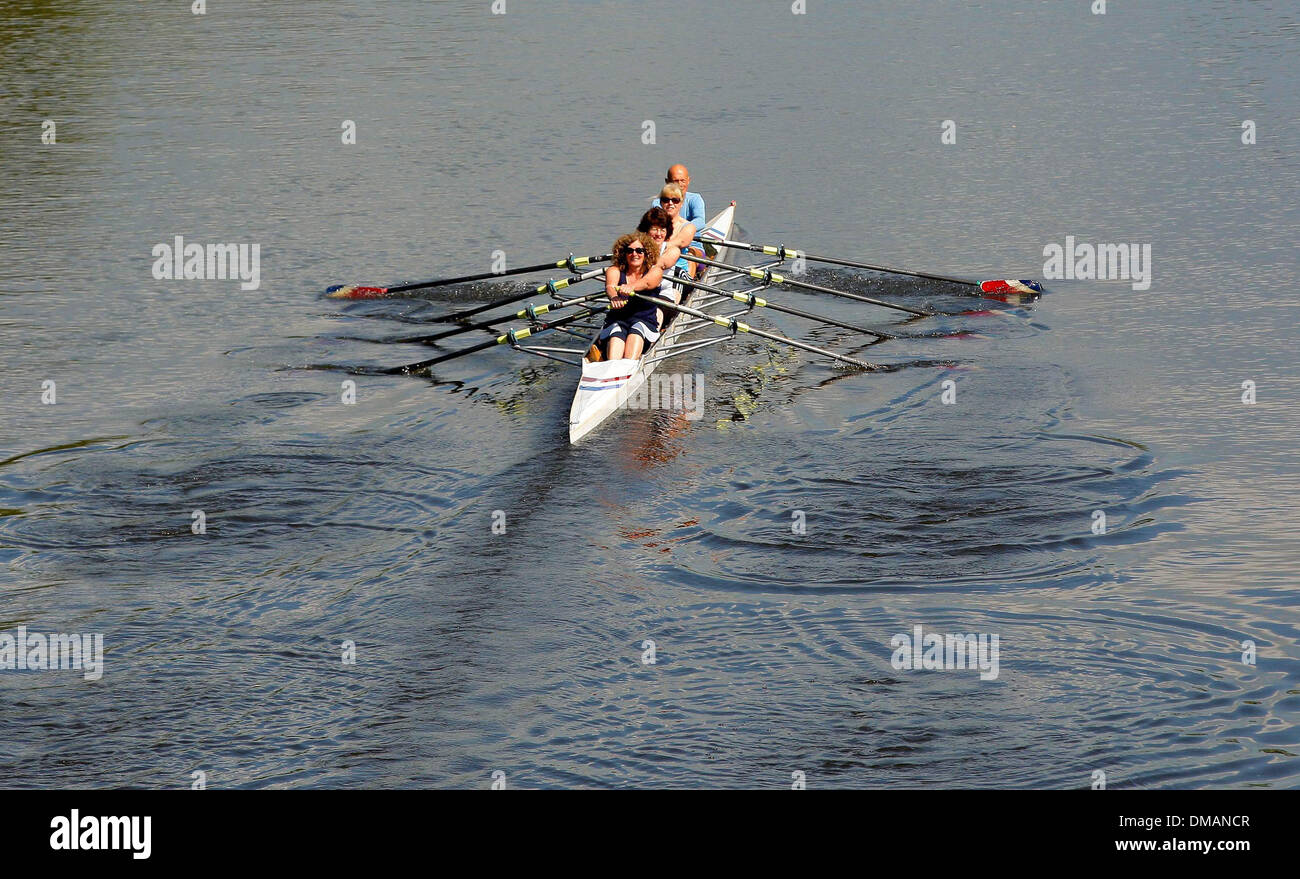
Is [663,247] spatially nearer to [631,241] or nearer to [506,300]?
[631,241]

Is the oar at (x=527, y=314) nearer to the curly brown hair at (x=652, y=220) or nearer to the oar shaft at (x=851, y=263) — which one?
the curly brown hair at (x=652, y=220)

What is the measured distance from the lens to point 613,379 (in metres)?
16.6

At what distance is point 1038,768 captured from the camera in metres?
9.63

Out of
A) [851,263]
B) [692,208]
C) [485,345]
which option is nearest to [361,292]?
[485,345]

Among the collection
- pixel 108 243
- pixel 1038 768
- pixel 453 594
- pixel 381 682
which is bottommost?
pixel 1038 768

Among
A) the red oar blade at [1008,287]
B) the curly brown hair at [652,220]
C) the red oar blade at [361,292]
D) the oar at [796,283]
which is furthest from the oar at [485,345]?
the red oar blade at [1008,287]

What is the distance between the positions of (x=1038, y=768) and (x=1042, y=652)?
173 centimetres

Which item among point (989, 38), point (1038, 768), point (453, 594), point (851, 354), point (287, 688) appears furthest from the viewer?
point (989, 38)

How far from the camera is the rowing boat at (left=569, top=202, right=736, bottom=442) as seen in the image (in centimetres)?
1597

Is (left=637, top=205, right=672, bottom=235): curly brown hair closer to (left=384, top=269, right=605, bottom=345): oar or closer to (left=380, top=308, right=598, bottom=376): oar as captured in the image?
(left=384, top=269, right=605, bottom=345): oar

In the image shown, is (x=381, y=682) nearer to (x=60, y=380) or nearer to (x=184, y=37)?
(x=60, y=380)

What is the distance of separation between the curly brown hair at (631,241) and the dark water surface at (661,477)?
1.87m

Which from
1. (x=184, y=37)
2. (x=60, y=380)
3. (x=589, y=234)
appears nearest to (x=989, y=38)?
(x=589, y=234)

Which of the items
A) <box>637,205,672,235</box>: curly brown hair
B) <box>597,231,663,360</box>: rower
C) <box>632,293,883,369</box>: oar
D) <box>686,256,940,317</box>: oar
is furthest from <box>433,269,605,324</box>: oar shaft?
<box>686,256,940,317</box>: oar
